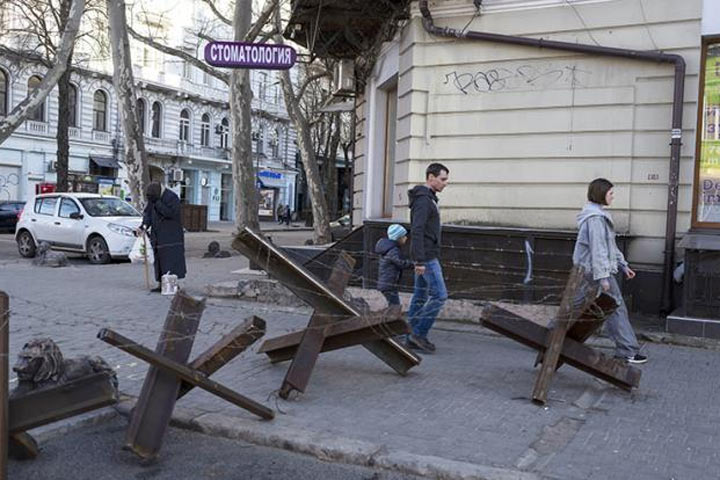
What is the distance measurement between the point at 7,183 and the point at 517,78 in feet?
122

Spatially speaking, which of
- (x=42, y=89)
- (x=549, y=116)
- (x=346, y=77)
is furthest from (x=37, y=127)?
(x=549, y=116)

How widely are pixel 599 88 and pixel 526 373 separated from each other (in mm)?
4217

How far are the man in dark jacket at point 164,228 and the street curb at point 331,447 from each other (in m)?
5.73

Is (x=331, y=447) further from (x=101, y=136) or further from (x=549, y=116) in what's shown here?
(x=101, y=136)

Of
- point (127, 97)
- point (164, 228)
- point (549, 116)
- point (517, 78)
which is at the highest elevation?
point (127, 97)

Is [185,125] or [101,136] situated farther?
[185,125]

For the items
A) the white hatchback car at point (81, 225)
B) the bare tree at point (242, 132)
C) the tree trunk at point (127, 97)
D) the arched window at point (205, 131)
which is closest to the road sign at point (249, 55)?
the bare tree at point (242, 132)

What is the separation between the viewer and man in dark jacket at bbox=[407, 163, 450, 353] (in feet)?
22.4

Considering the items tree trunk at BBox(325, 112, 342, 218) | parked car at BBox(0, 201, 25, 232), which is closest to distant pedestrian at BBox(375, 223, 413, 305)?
parked car at BBox(0, 201, 25, 232)

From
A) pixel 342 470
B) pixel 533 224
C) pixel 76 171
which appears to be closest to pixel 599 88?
pixel 533 224

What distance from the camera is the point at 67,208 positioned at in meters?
17.2

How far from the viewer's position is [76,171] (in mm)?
43312

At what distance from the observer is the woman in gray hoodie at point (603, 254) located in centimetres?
628

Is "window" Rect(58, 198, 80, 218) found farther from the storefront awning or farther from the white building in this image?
the storefront awning
